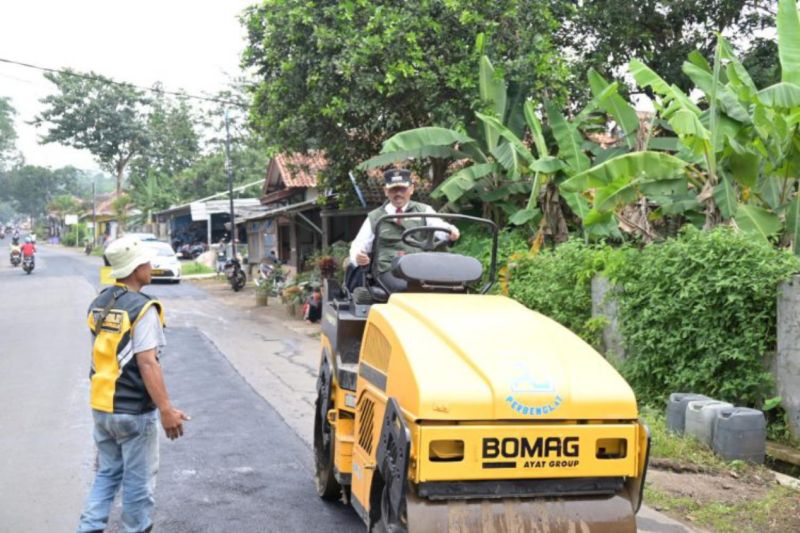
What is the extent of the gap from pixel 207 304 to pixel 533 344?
18.4 m

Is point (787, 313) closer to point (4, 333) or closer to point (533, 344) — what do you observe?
point (533, 344)

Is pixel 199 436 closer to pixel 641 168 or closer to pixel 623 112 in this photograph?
pixel 641 168

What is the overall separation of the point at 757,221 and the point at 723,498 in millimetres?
3415

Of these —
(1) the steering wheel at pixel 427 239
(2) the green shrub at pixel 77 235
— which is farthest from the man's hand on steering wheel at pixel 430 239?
(2) the green shrub at pixel 77 235

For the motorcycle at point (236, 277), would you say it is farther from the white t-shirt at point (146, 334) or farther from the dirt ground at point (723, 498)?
the white t-shirt at point (146, 334)

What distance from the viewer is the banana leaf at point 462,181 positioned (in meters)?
12.1

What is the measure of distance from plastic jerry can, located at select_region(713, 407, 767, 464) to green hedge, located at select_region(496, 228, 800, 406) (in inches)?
21.6

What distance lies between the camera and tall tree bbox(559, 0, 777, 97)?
14336 millimetres

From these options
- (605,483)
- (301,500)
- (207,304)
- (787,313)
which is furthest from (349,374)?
(207,304)

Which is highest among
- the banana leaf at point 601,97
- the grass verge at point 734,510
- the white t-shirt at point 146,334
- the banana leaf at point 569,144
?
the banana leaf at point 601,97

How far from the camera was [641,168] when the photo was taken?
850 centimetres

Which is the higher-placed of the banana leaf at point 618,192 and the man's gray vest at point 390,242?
the banana leaf at point 618,192

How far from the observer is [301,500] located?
566cm

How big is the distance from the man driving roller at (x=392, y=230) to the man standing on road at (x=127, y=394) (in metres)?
1.45
